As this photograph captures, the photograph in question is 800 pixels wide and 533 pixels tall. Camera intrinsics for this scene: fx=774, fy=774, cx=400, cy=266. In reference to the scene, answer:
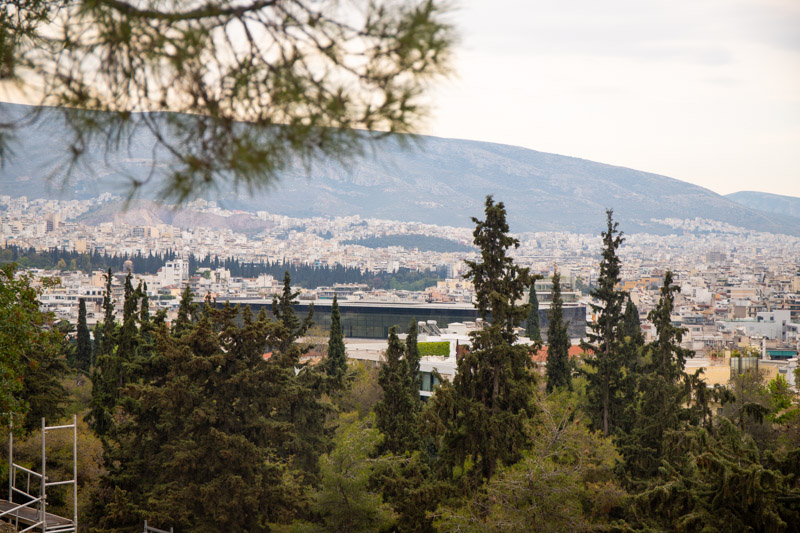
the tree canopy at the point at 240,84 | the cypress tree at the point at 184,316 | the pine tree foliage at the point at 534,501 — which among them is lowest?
the pine tree foliage at the point at 534,501

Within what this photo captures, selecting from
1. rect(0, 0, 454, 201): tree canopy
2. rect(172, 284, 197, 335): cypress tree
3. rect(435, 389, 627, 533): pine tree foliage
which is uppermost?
rect(0, 0, 454, 201): tree canopy

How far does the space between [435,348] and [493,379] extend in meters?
28.2

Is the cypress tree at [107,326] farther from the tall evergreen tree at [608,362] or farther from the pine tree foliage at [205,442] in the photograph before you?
the tall evergreen tree at [608,362]

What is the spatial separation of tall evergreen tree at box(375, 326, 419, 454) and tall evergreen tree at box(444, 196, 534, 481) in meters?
1.71

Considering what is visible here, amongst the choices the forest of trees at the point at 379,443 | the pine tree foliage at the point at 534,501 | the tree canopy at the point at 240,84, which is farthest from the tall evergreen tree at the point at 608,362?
the tree canopy at the point at 240,84

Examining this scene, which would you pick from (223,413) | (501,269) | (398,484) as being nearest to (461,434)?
(398,484)

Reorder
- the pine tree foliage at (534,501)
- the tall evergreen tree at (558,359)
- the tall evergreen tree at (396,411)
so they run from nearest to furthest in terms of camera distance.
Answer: the pine tree foliage at (534,501) < the tall evergreen tree at (396,411) < the tall evergreen tree at (558,359)

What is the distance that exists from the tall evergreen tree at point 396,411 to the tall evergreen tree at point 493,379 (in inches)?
67.4

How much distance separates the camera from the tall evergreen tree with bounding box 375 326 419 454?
53.8 feet

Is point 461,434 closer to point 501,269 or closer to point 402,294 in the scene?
point 501,269

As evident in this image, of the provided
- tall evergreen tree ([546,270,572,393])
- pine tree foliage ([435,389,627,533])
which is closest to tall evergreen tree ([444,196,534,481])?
pine tree foliage ([435,389,627,533])

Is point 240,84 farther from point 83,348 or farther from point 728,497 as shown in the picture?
point 83,348

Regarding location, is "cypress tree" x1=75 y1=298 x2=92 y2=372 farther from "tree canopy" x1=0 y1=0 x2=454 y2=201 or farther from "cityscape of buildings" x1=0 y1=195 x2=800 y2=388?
"tree canopy" x1=0 y1=0 x2=454 y2=201

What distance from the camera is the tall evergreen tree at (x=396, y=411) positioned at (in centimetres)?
1641
